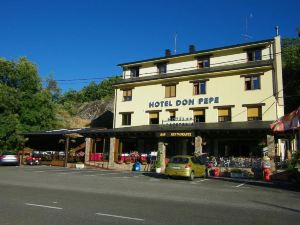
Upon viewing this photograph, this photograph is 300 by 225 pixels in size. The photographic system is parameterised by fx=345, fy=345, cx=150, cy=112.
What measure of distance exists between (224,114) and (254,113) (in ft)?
9.03

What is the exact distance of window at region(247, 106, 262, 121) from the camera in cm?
3014

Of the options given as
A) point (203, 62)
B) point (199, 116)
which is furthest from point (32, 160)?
point (203, 62)

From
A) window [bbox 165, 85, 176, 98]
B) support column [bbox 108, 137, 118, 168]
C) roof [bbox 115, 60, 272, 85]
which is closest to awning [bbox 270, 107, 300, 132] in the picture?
roof [bbox 115, 60, 272, 85]

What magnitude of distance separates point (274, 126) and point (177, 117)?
51.4 ft

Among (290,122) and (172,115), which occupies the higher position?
(172,115)

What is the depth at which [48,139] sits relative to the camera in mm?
43250

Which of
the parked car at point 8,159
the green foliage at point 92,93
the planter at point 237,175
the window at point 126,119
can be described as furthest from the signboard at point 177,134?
the green foliage at point 92,93

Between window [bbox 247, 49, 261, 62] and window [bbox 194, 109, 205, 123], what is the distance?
6.61 metres

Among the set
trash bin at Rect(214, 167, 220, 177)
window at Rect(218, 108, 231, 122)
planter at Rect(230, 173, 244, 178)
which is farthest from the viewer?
window at Rect(218, 108, 231, 122)

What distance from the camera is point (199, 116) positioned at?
3319 cm

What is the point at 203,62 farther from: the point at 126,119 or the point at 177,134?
the point at 126,119

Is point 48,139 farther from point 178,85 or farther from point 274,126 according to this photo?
point 274,126

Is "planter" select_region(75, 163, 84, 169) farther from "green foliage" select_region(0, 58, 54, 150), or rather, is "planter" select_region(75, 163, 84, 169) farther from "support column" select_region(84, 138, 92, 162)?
"green foliage" select_region(0, 58, 54, 150)

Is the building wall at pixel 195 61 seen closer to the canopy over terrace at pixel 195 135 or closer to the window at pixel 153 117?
the window at pixel 153 117
